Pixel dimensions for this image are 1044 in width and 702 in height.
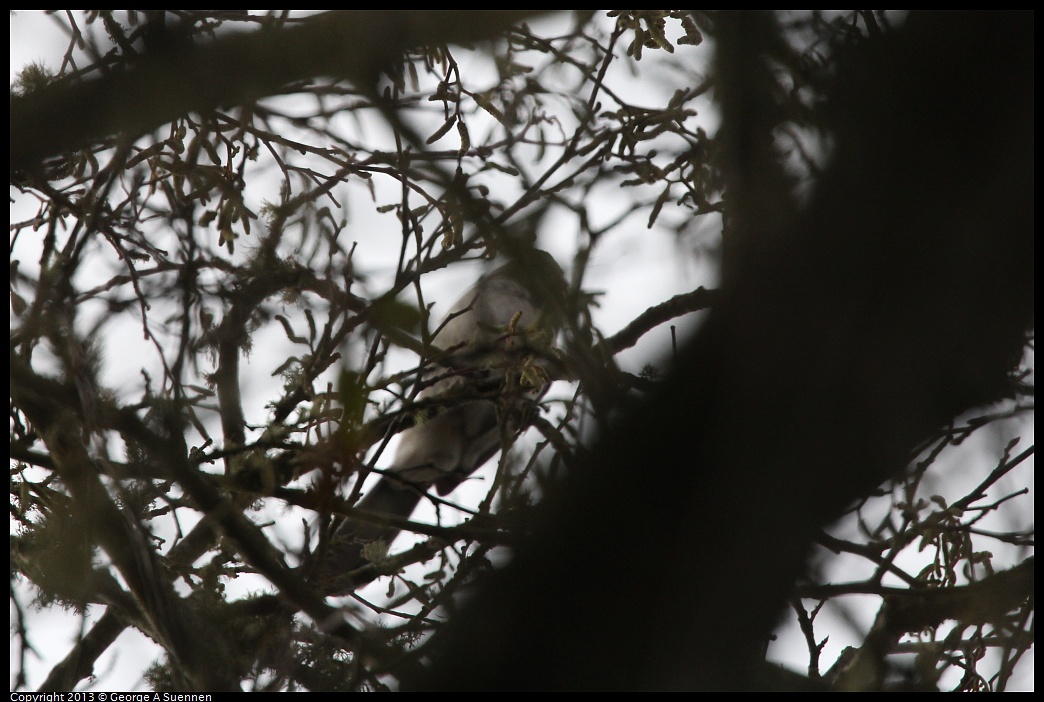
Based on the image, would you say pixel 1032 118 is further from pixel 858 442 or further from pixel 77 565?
pixel 77 565

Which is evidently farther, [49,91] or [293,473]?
[293,473]

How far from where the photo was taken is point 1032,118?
1094 mm

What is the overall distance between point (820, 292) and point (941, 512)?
5.10 ft

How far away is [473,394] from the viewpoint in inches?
97.6

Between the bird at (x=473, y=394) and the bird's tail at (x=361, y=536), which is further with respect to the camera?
the bird's tail at (x=361, y=536)

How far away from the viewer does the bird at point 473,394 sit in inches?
68.5

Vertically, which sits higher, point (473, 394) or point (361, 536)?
point (473, 394)

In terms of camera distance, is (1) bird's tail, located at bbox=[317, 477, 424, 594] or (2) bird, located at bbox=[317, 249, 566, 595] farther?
(1) bird's tail, located at bbox=[317, 477, 424, 594]

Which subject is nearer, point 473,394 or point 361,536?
point 473,394

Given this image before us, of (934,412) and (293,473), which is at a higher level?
(293,473)

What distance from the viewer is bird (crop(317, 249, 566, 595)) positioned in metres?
1.74

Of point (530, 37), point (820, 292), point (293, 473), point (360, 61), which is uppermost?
point (530, 37)

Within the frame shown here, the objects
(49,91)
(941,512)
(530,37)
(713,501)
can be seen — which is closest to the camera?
(713,501)

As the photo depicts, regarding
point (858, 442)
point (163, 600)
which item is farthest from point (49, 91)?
point (858, 442)
